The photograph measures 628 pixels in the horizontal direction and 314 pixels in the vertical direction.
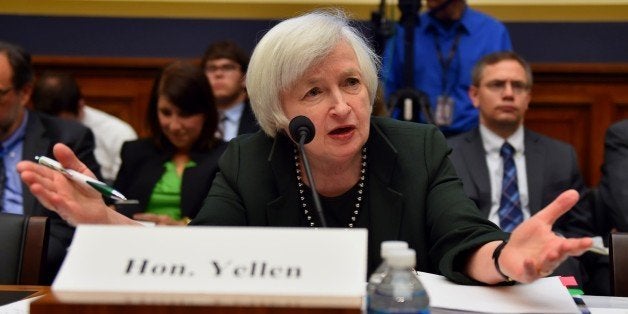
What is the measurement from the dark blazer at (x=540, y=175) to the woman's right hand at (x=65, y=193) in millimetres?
2237

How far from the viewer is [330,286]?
45.4 inches

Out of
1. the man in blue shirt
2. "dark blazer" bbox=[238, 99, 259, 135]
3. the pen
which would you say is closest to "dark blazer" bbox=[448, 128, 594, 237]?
the man in blue shirt

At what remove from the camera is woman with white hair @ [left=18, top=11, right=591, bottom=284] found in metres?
1.94

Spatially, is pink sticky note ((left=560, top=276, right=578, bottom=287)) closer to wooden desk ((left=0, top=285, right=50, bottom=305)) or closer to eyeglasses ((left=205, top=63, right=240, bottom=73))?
wooden desk ((left=0, top=285, right=50, bottom=305))

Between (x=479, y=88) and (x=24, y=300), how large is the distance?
9.70ft

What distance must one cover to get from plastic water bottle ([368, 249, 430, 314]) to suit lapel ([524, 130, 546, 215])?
2.60 meters

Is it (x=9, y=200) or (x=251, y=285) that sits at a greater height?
(x=251, y=285)

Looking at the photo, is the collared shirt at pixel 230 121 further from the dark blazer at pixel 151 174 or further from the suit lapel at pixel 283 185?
the suit lapel at pixel 283 185

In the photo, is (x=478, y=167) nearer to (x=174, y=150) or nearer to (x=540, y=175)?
(x=540, y=175)

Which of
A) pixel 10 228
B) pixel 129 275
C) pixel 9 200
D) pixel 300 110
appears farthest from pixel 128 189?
pixel 129 275

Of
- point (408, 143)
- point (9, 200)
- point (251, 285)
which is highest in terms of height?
point (408, 143)

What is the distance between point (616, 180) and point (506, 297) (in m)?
2.26

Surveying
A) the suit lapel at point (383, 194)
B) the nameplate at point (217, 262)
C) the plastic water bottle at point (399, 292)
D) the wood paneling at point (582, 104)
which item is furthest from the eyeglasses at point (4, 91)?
the wood paneling at point (582, 104)

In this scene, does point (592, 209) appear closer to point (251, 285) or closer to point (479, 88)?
point (479, 88)
